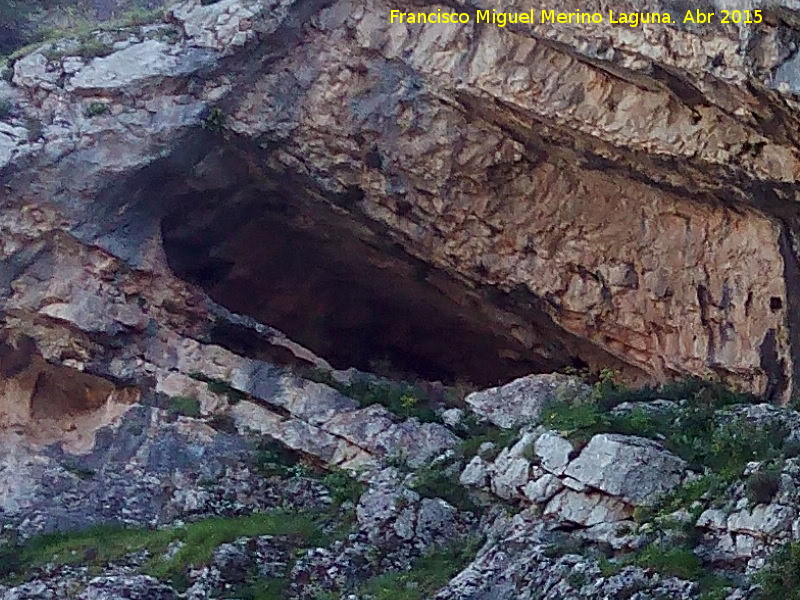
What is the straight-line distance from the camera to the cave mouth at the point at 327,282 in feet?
51.6

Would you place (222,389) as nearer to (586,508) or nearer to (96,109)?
(96,109)

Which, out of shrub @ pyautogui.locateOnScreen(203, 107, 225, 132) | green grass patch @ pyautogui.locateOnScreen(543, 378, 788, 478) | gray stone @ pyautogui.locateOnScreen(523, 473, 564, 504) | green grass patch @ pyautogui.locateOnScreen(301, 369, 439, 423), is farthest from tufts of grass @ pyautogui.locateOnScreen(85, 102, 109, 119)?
gray stone @ pyautogui.locateOnScreen(523, 473, 564, 504)

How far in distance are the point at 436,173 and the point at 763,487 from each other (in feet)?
22.8

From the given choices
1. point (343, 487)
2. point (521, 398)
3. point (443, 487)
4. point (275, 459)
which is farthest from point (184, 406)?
point (521, 398)

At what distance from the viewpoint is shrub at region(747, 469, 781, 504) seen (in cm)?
971

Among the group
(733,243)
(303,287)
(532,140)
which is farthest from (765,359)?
(303,287)

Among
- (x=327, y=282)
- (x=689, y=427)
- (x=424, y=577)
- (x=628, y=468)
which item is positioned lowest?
(x=327, y=282)

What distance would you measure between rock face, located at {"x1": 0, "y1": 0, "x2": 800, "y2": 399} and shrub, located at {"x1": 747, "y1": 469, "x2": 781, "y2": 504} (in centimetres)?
442

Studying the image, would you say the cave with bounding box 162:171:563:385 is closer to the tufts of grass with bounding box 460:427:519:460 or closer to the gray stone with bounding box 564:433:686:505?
the tufts of grass with bounding box 460:427:519:460

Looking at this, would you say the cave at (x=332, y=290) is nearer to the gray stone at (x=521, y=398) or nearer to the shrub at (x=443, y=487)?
the gray stone at (x=521, y=398)

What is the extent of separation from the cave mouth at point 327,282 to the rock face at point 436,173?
5cm

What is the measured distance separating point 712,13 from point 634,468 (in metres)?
4.90

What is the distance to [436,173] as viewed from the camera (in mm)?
15250

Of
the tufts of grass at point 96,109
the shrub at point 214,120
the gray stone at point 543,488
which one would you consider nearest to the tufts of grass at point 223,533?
the gray stone at point 543,488
